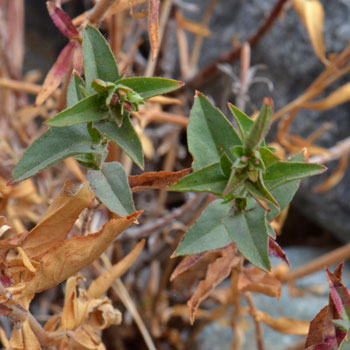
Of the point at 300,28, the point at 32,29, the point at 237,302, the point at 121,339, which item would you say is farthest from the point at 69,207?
the point at 32,29

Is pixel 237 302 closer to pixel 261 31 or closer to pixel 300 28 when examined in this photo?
pixel 261 31

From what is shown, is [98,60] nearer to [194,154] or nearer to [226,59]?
[194,154]

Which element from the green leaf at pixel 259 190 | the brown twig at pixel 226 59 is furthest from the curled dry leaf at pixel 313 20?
the green leaf at pixel 259 190

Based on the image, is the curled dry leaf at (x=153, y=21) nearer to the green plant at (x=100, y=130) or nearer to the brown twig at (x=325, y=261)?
the green plant at (x=100, y=130)

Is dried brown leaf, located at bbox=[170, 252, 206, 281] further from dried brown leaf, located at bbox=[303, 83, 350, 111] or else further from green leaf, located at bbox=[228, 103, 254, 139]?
dried brown leaf, located at bbox=[303, 83, 350, 111]

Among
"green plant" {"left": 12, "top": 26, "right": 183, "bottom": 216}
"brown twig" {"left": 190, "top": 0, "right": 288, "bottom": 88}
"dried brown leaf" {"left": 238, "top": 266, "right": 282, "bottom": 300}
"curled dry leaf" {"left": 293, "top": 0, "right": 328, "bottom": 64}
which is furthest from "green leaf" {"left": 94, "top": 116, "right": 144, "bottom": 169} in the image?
"brown twig" {"left": 190, "top": 0, "right": 288, "bottom": 88}

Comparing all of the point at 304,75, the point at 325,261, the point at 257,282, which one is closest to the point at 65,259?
the point at 257,282

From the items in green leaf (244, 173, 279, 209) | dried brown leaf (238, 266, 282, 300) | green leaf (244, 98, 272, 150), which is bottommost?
dried brown leaf (238, 266, 282, 300)
